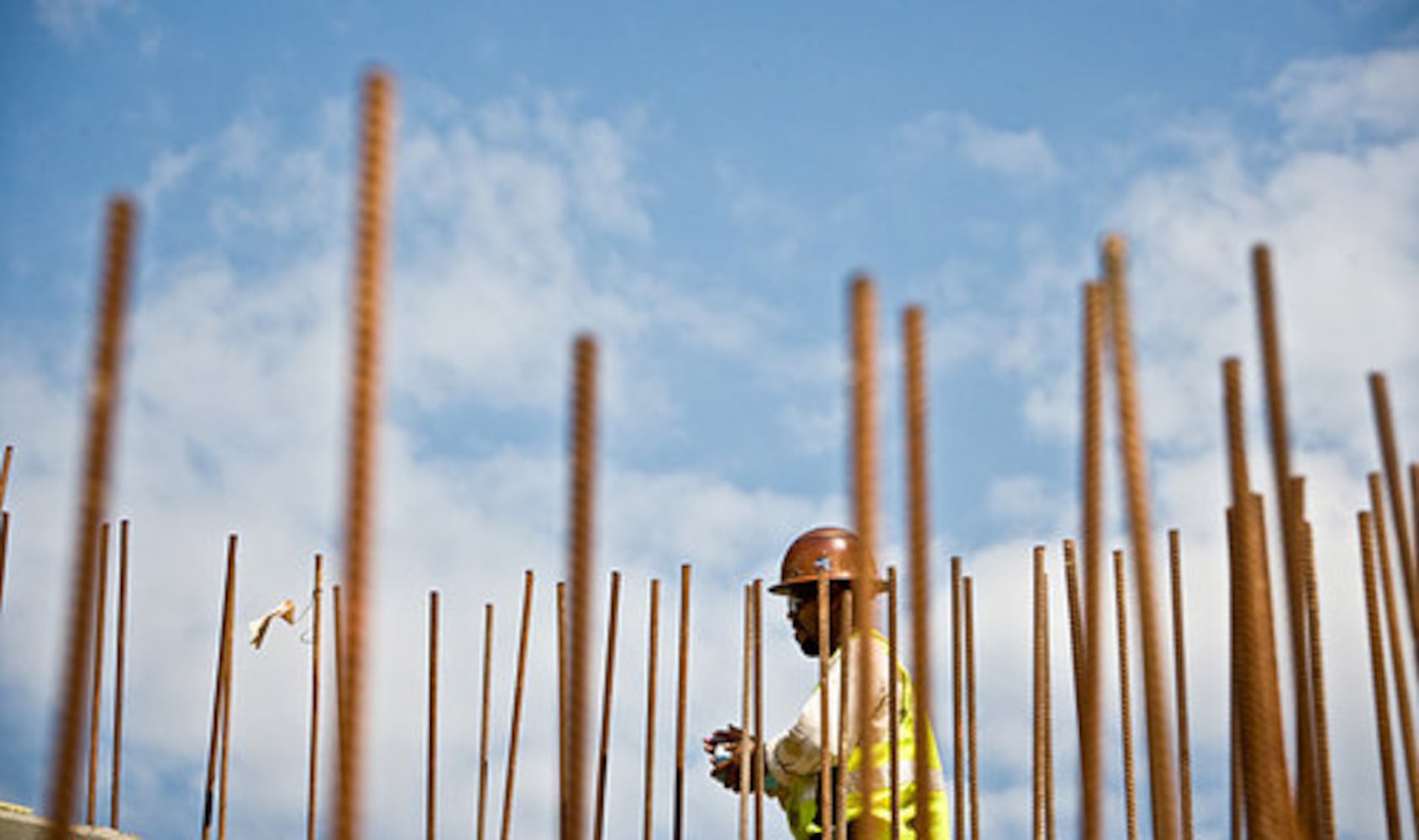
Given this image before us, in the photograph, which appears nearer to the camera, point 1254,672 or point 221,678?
point 1254,672

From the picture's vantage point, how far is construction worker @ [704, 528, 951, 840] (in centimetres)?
485

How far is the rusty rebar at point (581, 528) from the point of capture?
5.57 ft

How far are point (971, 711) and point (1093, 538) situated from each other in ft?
11.7

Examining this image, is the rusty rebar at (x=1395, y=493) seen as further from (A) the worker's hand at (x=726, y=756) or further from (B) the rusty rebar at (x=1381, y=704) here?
(A) the worker's hand at (x=726, y=756)

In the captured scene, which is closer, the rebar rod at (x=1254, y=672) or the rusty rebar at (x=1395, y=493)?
the rebar rod at (x=1254, y=672)

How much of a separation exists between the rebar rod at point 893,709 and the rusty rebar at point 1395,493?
1.09 metres

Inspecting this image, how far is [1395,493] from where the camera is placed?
321 cm

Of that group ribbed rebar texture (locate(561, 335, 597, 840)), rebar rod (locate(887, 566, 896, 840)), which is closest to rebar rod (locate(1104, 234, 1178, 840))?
ribbed rebar texture (locate(561, 335, 597, 840))

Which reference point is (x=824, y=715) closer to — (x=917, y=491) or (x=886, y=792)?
(x=886, y=792)

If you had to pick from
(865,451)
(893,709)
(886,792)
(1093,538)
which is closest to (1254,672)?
(1093,538)

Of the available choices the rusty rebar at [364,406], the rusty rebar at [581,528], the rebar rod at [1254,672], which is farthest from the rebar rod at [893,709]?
the rusty rebar at [364,406]

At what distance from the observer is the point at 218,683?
5820 mm

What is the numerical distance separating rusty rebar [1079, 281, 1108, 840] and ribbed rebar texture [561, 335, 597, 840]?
63 centimetres

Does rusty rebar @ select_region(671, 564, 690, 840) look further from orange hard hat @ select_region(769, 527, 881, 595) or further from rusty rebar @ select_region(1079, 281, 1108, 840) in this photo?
rusty rebar @ select_region(1079, 281, 1108, 840)
